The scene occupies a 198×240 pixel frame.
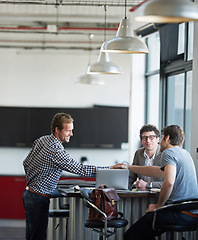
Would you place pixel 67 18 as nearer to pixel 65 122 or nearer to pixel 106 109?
pixel 106 109

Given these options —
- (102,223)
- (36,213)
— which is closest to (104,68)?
(36,213)

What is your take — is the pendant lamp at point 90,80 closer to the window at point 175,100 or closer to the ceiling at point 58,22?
the ceiling at point 58,22

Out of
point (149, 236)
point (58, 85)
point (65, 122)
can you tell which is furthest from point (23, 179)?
point (149, 236)

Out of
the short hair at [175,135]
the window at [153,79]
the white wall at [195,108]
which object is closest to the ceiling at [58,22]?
the window at [153,79]

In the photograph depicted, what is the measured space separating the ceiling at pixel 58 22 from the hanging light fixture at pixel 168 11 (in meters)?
3.81

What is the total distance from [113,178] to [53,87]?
6.32m

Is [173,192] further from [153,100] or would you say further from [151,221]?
[153,100]

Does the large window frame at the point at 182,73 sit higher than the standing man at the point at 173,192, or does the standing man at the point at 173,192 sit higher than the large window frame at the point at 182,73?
the large window frame at the point at 182,73

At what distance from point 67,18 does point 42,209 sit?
4.78 metres

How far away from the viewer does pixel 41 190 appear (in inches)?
193

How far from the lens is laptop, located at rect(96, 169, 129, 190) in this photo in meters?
5.04

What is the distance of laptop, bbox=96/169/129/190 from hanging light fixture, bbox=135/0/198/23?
1.95 m

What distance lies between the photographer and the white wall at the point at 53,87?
11.0 m

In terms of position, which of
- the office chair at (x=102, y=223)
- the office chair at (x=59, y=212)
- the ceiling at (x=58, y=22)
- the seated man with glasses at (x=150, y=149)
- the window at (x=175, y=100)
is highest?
the ceiling at (x=58, y=22)
